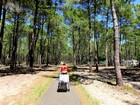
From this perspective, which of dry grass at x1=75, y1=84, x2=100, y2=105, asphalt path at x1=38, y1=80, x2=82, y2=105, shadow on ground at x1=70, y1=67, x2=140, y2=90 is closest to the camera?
dry grass at x1=75, y1=84, x2=100, y2=105

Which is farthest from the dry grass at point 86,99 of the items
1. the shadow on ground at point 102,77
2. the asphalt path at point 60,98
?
the shadow on ground at point 102,77

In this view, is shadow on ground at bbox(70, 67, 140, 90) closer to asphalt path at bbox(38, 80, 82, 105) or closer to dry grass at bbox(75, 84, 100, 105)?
dry grass at bbox(75, 84, 100, 105)

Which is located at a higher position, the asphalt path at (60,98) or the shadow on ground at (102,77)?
the shadow on ground at (102,77)

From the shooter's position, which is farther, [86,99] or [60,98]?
[60,98]

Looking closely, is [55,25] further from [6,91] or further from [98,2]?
[6,91]

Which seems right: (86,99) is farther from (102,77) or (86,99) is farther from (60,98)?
(102,77)

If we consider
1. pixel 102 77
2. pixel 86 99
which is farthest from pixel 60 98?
pixel 102 77

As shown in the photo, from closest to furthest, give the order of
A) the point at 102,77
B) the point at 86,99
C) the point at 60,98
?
the point at 86,99 < the point at 60,98 < the point at 102,77

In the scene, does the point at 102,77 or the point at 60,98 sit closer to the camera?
the point at 60,98

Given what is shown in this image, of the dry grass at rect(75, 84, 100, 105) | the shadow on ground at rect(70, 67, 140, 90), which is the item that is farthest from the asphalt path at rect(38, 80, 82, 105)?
the shadow on ground at rect(70, 67, 140, 90)

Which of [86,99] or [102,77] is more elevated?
[102,77]

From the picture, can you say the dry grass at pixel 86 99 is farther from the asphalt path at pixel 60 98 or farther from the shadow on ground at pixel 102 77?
the shadow on ground at pixel 102 77

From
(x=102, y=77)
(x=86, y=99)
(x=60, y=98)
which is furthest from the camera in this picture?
(x=102, y=77)

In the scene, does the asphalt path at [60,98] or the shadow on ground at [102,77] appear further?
the shadow on ground at [102,77]
